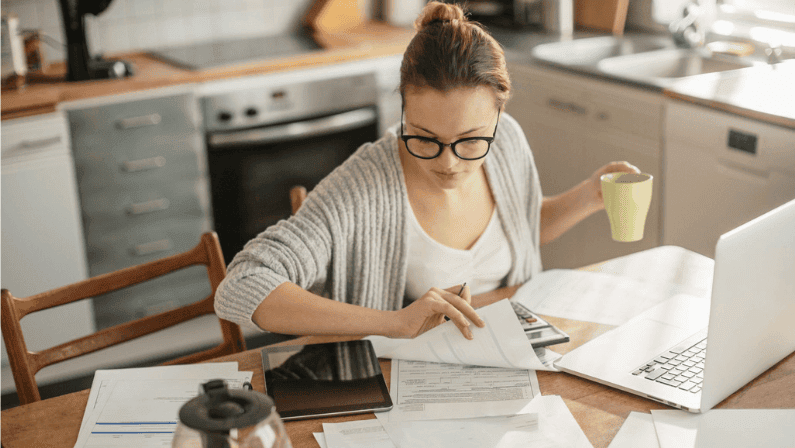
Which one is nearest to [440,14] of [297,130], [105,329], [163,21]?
[105,329]

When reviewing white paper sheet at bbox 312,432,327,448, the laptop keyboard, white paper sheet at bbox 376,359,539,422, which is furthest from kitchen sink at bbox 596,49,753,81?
white paper sheet at bbox 312,432,327,448

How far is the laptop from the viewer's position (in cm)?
103

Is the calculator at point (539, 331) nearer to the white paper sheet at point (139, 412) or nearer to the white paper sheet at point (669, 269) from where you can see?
the white paper sheet at point (669, 269)

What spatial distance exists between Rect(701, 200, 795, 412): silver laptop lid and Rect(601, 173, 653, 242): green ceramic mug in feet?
0.92

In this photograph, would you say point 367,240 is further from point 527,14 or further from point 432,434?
point 527,14

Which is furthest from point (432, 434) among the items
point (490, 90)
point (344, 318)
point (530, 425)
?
point (490, 90)

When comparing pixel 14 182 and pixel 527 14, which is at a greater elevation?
pixel 527 14

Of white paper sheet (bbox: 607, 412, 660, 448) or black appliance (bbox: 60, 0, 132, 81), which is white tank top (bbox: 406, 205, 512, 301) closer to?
white paper sheet (bbox: 607, 412, 660, 448)

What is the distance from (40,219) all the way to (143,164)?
0.38 meters

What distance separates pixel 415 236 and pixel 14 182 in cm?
163

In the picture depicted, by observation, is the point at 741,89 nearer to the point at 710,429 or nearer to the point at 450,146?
the point at 450,146

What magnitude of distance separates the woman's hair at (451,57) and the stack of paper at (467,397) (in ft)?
1.30

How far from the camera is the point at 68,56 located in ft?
8.97

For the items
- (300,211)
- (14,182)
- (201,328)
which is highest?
(300,211)
